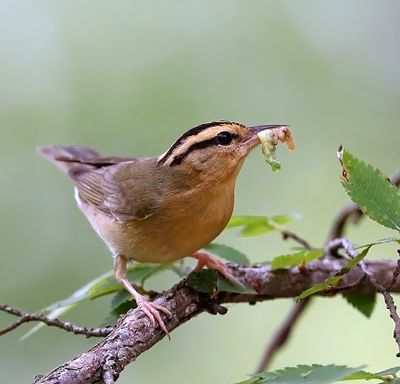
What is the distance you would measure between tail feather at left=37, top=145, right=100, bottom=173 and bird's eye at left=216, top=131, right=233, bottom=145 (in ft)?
4.46

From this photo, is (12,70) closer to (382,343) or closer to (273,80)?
(273,80)

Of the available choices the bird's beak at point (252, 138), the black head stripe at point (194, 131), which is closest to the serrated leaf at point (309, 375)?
the bird's beak at point (252, 138)

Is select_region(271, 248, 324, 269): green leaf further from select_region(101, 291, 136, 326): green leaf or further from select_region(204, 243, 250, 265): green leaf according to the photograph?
select_region(101, 291, 136, 326): green leaf

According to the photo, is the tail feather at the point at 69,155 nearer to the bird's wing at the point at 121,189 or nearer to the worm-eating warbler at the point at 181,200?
the bird's wing at the point at 121,189

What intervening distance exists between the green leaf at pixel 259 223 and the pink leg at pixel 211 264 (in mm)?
180

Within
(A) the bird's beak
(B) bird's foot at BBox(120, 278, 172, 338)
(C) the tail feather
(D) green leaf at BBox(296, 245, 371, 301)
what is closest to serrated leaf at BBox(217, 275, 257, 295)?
(B) bird's foot at BBox(120, 278, 172, 338)

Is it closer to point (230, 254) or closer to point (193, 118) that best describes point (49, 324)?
point (230, 254)

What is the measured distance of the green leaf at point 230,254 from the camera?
10.4 ft

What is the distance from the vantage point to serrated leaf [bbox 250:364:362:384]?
164 centimetres

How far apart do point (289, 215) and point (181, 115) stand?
11.6 feet

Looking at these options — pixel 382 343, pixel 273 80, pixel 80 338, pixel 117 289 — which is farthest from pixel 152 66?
pixel 117 289

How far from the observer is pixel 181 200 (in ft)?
11.7

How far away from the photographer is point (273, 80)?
7.62 meters

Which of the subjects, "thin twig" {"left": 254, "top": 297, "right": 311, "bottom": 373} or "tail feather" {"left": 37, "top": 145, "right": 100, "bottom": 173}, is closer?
"thin twig" {"left": 254, "top": 297, "right": 311, "bottom": 373}
